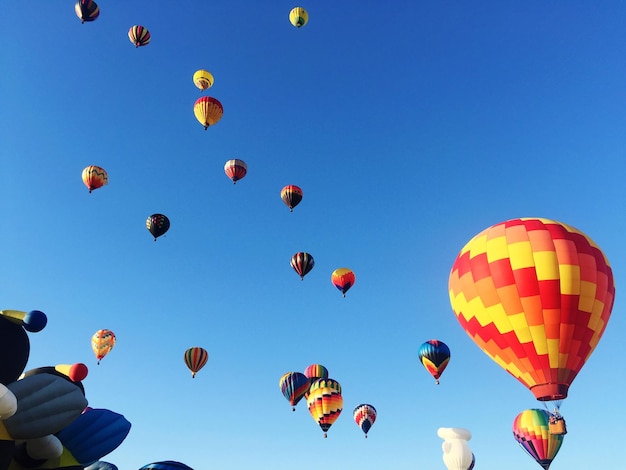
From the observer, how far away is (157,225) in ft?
85.9

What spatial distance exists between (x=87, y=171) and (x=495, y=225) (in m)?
18.5

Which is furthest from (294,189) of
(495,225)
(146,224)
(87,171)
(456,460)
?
(456,460)

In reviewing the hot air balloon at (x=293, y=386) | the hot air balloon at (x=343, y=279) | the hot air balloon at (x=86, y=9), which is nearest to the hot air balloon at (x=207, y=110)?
the hot air balloon at (x=86, y=9)

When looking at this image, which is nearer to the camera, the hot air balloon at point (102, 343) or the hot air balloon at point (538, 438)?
the hot air balloon at point (538, 438)

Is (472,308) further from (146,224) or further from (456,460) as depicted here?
(146,224)

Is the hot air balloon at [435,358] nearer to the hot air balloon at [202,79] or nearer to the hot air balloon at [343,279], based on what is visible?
the hot air balloon at [343,279]

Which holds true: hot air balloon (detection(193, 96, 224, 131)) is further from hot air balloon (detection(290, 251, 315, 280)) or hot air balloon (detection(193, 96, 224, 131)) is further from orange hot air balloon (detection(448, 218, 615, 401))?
orange hot air balloon (detection(448, 218, 615, 401))


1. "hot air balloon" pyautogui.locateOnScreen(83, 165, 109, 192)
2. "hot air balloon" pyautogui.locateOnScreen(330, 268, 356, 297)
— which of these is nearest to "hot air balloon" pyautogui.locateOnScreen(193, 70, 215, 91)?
"hot air balloon" pyautogui.locateOnScreen(83, 165, 109, 192)

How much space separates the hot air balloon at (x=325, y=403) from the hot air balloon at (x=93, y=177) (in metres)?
14.5

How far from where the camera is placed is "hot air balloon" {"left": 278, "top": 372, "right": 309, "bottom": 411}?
25750 millimetres

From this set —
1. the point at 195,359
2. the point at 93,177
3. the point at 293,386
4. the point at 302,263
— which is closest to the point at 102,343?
the point at 195,359

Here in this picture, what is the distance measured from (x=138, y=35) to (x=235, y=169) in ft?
26.5

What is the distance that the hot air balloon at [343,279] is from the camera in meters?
28.2

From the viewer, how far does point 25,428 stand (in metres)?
7.28
